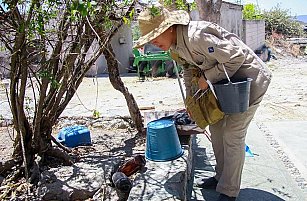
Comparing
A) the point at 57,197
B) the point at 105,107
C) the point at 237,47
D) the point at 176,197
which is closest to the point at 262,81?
the point at 237,47

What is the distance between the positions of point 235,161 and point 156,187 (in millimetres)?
634

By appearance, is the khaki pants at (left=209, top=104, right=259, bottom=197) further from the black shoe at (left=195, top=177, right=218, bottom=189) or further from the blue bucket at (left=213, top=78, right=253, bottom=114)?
the black shoe at (left=195, top=177, right=218, bottom=189)

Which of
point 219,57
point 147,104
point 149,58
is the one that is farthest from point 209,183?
point 149,58

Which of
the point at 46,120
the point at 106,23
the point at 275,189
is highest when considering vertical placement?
the point at 106,23

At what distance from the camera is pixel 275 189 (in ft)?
11.5

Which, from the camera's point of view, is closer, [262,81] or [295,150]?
[262,81]

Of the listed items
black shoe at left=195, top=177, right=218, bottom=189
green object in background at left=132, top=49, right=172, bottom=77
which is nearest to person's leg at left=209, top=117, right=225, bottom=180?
black shoe at left=195, top=177, right=218, bottom=189

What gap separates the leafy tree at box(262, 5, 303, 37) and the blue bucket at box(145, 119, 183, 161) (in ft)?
66.5

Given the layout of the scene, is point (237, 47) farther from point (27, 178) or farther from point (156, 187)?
point (27, 178)

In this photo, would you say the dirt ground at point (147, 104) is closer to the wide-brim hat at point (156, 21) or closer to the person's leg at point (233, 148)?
the person's leg at point (233, 148)

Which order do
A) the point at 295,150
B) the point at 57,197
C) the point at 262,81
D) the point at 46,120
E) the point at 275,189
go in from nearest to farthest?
the point at 262,81 → the point at 57,197 → the point at 275,189 → the point at 46,120 → the point at 295,150

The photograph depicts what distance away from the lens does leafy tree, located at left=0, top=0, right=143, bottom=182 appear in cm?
281

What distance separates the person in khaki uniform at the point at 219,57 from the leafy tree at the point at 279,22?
20.5m

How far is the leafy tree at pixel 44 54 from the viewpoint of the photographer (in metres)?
2.81
